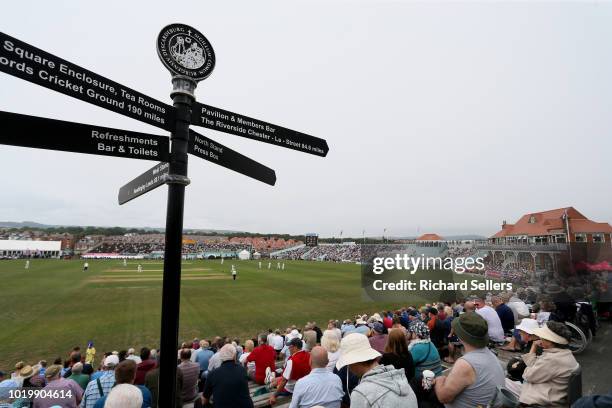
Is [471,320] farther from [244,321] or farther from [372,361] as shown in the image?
[244,321]

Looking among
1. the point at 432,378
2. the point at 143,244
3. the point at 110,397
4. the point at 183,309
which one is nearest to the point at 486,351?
the point at 432,378

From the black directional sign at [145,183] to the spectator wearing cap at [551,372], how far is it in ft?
13.0

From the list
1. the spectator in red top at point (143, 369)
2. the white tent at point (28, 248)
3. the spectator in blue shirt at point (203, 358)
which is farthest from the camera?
the white tent at point (28, 248)

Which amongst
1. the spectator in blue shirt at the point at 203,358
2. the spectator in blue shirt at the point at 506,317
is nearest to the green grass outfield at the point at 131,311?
the spectator in blue shirt at the point at 203,358

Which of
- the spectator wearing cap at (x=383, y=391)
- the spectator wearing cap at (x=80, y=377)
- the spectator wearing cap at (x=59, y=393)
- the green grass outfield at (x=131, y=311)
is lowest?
the green grass outfield at (x=131, y=311)

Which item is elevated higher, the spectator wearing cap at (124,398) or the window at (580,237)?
the window at (580,237)

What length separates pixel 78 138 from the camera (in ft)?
6.43

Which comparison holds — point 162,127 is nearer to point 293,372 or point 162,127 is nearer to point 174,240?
point 174,240

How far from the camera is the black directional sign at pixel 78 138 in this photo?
1734mm

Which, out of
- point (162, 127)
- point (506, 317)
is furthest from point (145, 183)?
point (506, 317)

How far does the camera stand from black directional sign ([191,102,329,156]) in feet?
8.07

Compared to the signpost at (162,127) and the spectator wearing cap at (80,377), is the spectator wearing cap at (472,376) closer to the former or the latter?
the signpost at (162,127)

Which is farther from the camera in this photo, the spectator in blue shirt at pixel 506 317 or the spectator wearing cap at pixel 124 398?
the spectator in blue shirt at pixel 506 317

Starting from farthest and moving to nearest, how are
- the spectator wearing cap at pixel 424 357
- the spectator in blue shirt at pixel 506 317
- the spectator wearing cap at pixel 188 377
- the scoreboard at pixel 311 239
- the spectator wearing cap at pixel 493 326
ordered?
the scoreboard at pixel 311 239
the spectator in blue shirt at pixel 506 317
the spectator wearing cap at pixel 493 326
the spectator wearing cap at pixel 188 377
the spectator wearing cap at pixel 424 357
